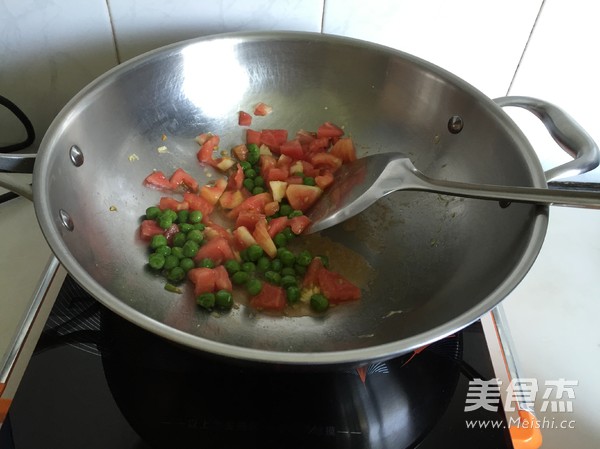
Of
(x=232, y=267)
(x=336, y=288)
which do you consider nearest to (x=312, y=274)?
(x=336, y=288)

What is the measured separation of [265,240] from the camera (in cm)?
116

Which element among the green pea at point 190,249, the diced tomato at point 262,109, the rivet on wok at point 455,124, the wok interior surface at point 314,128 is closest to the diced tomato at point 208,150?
the wok interior surface at point 314,128

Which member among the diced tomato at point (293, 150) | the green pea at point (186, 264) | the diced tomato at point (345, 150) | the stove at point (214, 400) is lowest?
the stove at point (214, 400)

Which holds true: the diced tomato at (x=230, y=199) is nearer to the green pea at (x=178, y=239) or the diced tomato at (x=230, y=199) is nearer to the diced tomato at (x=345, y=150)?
the green pea at (x=178, y=239)

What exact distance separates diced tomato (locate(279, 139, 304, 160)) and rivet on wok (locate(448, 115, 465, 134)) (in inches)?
13.7

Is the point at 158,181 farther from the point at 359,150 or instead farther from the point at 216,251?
the point at 359,150

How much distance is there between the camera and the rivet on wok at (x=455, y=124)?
1185 millimetres

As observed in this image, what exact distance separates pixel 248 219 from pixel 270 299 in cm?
21

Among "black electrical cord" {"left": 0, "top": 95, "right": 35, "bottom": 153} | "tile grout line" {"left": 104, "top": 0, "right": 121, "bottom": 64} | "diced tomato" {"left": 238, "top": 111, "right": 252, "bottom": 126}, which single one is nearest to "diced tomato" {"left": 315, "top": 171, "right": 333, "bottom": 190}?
"diced tomato" {"left": 238, "top": 111, "right": 252, "bottom": 126}

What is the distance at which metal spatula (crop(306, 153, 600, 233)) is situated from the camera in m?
0.95

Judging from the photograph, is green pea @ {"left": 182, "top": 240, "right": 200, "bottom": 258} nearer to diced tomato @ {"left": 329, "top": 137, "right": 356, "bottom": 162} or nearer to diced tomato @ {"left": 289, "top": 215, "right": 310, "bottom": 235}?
diced tomato @ {"left": 289, "top": 215, "right": 310, "bottom": 235}

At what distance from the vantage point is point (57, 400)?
2.91 ft

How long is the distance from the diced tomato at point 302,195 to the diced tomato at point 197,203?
188 mm

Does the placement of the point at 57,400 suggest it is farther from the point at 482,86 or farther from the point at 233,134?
the point at 482,86
